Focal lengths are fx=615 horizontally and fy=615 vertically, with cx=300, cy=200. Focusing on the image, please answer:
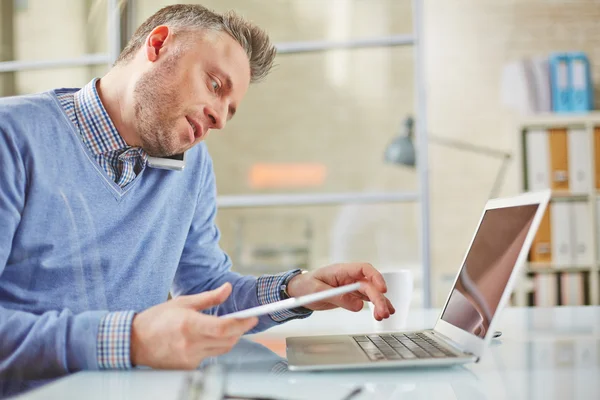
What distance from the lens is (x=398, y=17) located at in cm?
291

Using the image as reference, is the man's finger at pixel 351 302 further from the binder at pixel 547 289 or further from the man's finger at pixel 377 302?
the binder at pixel 547 289

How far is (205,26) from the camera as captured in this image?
1.04 meters

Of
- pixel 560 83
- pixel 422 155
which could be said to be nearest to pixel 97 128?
pixel 422 155

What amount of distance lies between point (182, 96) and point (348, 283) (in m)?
0.40

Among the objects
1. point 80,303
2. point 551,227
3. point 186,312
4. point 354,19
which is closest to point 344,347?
point 186,312

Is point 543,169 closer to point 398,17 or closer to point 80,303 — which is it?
point 398,17

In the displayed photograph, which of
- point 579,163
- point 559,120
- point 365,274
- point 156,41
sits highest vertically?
point 156,41

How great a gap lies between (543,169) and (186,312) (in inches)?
111

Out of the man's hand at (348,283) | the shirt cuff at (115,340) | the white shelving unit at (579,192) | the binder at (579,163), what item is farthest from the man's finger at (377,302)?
the binder at (579,163)

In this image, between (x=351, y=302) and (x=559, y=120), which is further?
(x=559, y=120)

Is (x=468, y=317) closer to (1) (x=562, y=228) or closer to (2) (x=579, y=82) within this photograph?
(1) (x=562, y=228)

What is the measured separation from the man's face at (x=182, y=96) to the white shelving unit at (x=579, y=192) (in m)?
2.38

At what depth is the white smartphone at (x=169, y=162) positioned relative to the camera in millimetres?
1011

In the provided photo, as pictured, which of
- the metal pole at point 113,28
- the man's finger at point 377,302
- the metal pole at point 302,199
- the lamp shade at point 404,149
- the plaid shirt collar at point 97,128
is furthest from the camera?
the metal pole at point 302,199
